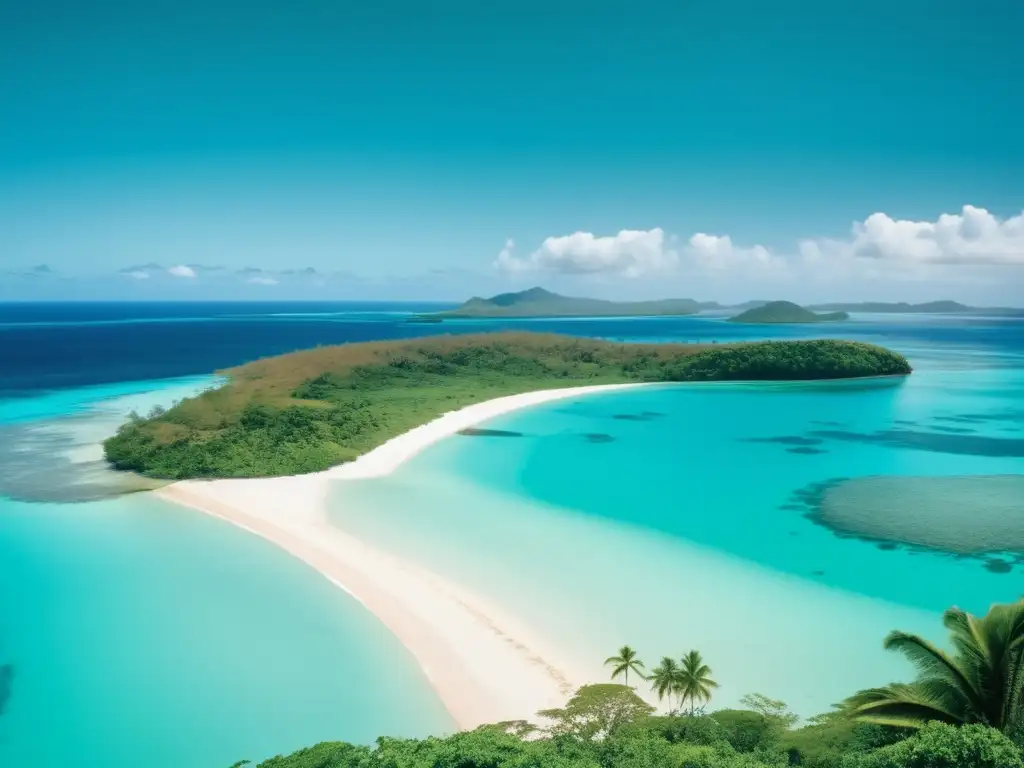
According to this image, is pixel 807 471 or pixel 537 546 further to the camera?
pixel 807 471

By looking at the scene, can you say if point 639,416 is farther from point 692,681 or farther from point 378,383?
point 692,681

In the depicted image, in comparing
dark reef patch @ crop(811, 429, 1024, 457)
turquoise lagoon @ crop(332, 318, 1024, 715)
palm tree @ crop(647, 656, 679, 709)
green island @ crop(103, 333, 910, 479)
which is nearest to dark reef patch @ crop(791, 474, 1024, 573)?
turquoise lagoon @ crop(332, 318, 1024, 715)

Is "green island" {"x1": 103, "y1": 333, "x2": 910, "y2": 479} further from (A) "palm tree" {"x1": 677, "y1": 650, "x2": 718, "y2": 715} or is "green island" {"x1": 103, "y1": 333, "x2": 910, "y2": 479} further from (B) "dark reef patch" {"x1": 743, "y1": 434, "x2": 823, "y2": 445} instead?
(A) "palm tree" {"x1": 677, "y1": 650, "x2": 718, "y2": 715}

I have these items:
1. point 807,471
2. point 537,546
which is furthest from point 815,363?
point 537,546

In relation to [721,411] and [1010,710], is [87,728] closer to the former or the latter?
[1010,710]

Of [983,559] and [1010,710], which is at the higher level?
[1010,710]

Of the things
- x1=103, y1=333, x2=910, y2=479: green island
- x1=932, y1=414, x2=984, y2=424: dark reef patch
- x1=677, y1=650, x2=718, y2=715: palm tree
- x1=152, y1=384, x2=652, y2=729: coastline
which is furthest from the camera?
x1=932, y1=414, x2=984, y2=424: dark reef patch
